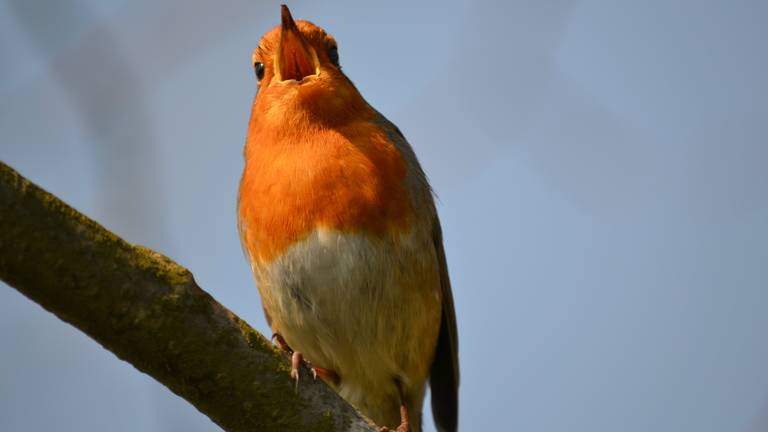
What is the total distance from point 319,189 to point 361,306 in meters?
0.60

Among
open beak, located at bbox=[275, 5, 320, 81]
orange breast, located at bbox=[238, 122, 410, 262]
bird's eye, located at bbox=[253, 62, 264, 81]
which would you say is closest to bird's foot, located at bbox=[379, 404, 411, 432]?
orange breast, located at bbox=[238, 122, 410, 262]

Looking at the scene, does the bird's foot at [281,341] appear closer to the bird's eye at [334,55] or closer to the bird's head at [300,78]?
the bird's head at [300,78]

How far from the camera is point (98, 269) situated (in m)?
2.74

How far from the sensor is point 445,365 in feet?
17.8

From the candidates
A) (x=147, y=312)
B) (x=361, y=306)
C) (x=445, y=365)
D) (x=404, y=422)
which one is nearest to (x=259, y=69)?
(x=361, y=306)

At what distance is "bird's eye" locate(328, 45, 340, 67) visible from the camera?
5266 mm

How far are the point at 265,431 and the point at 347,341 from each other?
1.45 metres

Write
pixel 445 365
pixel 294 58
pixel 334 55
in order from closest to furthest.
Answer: pixel 294 58, pixel 334 55, pixel 445 365

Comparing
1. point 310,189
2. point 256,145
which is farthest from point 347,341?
point 256,145

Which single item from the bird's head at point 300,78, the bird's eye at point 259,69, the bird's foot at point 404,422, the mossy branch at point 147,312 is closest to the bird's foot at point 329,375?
the bird's foot at point 404,422

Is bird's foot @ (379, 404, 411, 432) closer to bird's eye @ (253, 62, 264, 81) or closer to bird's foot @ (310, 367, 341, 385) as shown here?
bird's foot @ (310, 367, 341, 385)

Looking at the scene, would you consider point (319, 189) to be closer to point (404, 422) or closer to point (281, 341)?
point (281, 341)

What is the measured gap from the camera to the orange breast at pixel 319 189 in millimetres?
4398

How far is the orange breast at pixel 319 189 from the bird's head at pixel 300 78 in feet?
0.44
